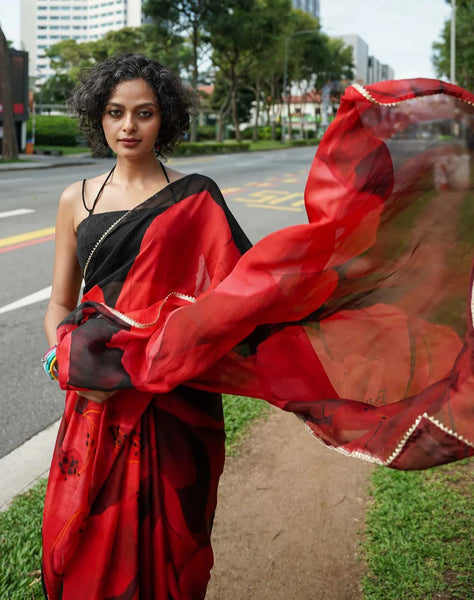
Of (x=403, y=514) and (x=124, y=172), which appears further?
(x=403, y=514)

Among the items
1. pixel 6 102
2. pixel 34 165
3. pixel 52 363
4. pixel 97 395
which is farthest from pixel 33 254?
→ pixel 6 102

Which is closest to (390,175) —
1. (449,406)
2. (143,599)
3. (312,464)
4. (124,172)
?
(449,406)

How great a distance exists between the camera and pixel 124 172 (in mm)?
2057

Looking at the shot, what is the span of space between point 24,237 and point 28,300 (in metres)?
3.47

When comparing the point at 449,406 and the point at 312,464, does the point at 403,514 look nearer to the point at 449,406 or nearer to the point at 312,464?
the point at 312,464

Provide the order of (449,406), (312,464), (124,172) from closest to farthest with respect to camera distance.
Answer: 1. (449,406)
2. (124,172)
3. (312,464)

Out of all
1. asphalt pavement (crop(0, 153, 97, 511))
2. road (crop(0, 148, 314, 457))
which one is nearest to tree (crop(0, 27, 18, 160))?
road (crop(0, 148, 314, 457))

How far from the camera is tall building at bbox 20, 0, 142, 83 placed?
17625cm

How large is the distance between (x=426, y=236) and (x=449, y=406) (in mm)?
357

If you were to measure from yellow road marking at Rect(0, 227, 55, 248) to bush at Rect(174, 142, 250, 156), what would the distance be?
71.9ft

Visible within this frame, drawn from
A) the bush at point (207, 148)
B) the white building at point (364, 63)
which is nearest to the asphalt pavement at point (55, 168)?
the bush at point (207, 148)

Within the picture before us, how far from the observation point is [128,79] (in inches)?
79.3

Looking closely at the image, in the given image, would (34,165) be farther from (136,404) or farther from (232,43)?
(136,404)

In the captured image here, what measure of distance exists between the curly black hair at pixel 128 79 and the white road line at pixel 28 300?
15.5ft
